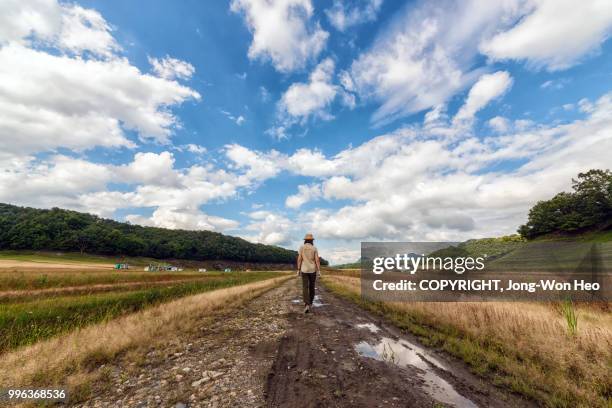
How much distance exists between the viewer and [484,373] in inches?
213

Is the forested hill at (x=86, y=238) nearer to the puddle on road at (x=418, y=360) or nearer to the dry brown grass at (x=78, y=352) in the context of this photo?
the dry brown grass at (x=78, y=352)

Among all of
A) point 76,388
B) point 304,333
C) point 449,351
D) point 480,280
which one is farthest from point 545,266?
point 76,388

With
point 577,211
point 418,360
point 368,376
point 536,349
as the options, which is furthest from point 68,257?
point 577,211

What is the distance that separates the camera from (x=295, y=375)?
5027mm

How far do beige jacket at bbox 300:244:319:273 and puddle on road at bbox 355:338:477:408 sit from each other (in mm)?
4640

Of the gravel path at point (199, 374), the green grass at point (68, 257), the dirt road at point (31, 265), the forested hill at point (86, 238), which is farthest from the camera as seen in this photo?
the forested hill at point (86, 238)

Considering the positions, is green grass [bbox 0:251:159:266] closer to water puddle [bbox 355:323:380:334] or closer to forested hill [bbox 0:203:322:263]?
forested hill [bbox 0:203:322:263]

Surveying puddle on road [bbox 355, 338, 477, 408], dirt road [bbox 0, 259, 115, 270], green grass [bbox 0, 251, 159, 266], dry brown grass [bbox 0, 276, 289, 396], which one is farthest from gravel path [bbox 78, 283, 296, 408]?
green grass [bbox 0, 251, 159, 266]

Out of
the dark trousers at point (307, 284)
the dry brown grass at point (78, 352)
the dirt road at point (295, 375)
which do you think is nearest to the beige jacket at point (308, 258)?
the dark trousers at point (307, 284)

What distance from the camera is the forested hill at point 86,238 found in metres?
110

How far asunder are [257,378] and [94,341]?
5054mm

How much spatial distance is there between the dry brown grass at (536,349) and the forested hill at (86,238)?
154 m

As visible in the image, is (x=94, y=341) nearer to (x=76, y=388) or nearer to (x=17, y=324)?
(x=76, y=388)

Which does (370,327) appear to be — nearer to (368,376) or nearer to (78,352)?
(368,376)
